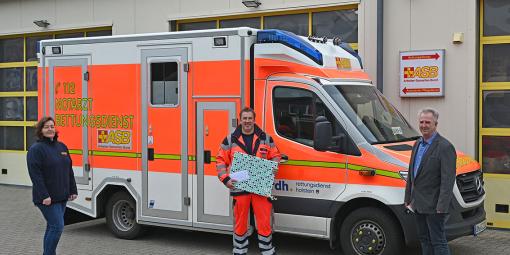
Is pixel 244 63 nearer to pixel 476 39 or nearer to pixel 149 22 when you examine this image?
pixel 476 39

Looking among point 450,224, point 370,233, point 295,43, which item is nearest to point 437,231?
point 450,224

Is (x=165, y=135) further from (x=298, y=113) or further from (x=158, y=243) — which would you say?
(x=298, y=113)

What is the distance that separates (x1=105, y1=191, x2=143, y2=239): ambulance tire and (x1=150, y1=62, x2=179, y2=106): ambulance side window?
4.87 ft

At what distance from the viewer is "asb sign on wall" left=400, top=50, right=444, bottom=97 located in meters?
10.6

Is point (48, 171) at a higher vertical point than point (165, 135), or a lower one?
lower

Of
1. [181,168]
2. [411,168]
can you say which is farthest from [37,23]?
[411,168]

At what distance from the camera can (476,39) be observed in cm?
1042

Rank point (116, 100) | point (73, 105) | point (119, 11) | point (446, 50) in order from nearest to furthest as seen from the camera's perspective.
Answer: point (116, 100), point (73, 105), point (446, 50), point (119, 11)

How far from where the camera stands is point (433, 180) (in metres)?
6.61

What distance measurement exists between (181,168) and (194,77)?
120 cm

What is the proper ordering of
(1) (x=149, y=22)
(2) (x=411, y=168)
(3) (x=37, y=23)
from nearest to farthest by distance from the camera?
(2) (x=411, y=168) → (1) (x=149, y=22) → (3) (x=37, y=23)

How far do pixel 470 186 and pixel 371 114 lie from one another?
141 cm

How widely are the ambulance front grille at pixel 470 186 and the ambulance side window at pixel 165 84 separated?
371 centimetres

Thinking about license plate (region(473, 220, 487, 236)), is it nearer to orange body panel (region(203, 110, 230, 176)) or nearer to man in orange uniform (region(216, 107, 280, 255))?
man in orange uniform (region(216, 107, 280, 255))
